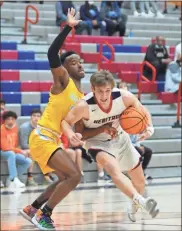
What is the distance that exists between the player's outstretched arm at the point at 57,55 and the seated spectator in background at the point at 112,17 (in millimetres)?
10572

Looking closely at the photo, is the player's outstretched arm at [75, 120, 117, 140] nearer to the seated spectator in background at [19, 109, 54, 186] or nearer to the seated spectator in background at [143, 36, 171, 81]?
the seated spectator in background at [19, 109, 54, 186]

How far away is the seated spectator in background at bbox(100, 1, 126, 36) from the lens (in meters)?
Answer: 17.7

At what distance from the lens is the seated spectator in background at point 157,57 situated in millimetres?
15906

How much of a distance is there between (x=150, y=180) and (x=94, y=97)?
22.7 feet

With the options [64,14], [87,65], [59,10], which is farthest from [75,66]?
[64,14]

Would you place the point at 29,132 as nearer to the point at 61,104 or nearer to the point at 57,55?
the point at 61,104

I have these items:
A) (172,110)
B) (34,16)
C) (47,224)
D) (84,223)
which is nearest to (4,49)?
(34,16)

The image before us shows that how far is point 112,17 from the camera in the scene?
58.6 feet

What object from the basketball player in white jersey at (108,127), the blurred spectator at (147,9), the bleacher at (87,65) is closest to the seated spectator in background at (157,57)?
the bleacher at (87,65)

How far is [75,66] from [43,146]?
94 cm

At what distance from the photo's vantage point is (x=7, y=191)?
481 inches

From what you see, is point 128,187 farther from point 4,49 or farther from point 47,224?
point 4,49

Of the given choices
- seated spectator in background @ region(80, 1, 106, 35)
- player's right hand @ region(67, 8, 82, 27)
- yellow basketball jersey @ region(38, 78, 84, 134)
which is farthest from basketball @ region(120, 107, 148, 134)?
seated spectator in background @ region(80, 1, 106, 35)

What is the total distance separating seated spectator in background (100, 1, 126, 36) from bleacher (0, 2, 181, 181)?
0.90 ft
